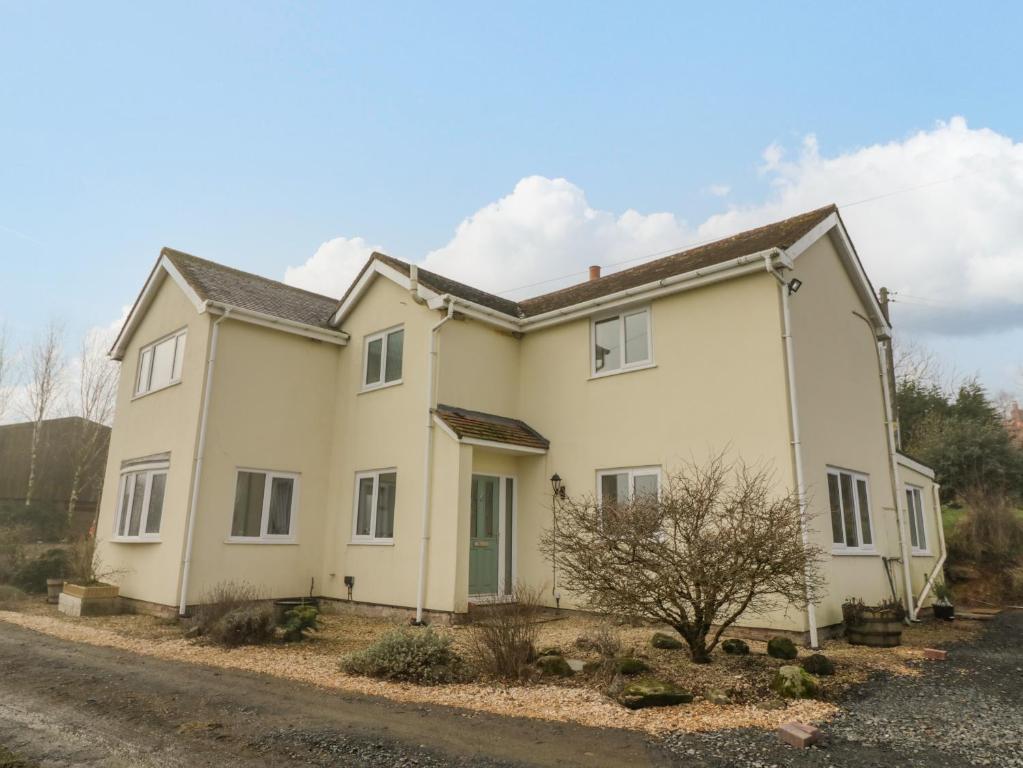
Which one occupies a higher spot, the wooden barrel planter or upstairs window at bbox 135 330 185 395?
upstairs window at bbox 135 330 185 395

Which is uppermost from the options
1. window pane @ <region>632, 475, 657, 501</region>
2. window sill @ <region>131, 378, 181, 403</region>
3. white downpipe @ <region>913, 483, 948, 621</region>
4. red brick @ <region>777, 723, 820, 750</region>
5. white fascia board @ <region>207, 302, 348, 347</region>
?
white fascia board @ <region>207, 302, 348, 347</region>

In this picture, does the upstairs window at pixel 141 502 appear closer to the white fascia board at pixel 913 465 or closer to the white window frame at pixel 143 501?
the white window frame at pixel 143 501

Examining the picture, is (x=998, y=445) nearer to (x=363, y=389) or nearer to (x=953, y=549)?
(x=953, y=549)

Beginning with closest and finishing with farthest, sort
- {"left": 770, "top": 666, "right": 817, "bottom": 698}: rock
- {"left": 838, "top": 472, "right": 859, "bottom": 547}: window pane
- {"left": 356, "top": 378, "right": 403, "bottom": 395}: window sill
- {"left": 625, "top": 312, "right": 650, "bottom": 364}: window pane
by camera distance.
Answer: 1. {"left": 770, "top": 666, "right": 817, "bottom": 698}: rock
2. {"left": 838, "top": 472, "right": 859, "bottom": 547}: window pane
3. {"left": 625, "top": 312, "right": 650, "bottom": 364}: window pane
4. {"left": 356, "top": 378, "right": 403, "bottom": 395}: window sill

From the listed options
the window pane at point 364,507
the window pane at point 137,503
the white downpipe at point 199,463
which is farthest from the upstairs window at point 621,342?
the window pane at point 137,503

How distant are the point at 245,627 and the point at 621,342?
8449mm

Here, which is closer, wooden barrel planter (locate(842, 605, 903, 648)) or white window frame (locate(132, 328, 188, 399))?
wooden barrel planter (locate(842, 605, 903, 648))

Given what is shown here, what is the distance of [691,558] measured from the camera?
7.19 m

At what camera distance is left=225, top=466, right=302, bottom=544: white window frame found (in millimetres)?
12688

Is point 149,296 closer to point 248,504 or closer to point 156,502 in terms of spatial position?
point 156,502

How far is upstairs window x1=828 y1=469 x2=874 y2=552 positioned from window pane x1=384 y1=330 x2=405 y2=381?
8869mm

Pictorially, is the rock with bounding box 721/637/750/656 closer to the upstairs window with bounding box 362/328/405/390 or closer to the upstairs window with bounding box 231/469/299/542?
the upstairs window with bounding box 362/328/405/390

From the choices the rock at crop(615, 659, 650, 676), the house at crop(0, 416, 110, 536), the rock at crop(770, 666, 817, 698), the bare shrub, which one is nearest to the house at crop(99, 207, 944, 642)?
the rock at crop(770, 666, 817, 698)

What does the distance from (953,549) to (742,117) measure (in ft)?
43.6
